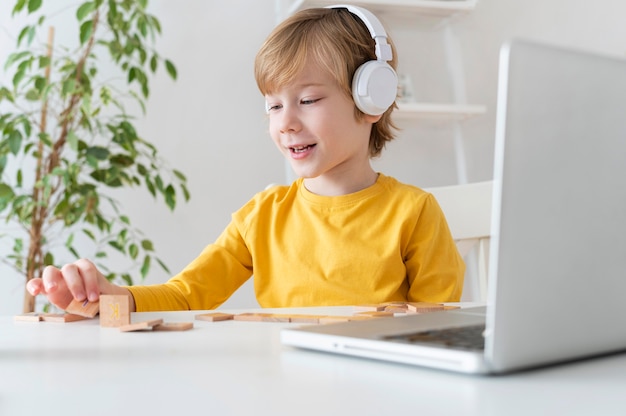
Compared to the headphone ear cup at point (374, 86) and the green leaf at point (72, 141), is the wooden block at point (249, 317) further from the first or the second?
the green leaf at point (72, 141)

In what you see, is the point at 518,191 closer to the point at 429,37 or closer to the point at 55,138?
the point at 55,138

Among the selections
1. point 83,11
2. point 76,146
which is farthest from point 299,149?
point 83,11

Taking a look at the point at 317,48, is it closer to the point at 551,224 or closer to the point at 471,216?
the point at 471,216

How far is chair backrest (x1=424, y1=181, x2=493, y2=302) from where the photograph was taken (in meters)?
1.41

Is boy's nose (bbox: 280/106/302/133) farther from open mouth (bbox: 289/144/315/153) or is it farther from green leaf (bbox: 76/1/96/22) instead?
green leaf (bbox: 76/1/96/22)

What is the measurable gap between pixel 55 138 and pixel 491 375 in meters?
2.13

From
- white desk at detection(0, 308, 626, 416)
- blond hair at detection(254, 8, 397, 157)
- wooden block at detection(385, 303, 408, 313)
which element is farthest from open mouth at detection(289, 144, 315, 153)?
white desk at detection(0, 308, 626, 416)

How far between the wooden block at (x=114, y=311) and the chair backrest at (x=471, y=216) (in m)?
0.79

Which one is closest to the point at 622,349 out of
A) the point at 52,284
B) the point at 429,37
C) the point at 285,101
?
the point at 52,284

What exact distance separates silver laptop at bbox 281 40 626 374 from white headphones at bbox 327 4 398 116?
76 centimetres

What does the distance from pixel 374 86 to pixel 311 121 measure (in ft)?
0.39

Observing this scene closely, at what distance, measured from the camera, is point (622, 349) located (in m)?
0.52

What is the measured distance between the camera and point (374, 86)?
4.04ft

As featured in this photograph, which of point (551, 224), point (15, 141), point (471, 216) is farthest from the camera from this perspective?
point (15, 141)
